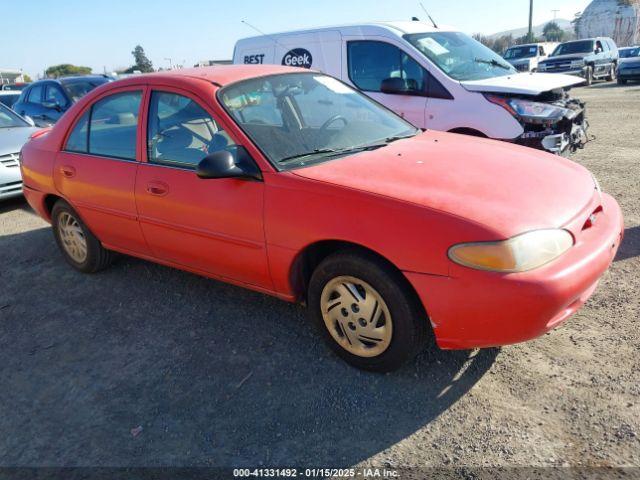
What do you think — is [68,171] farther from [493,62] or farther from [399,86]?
[493,62]

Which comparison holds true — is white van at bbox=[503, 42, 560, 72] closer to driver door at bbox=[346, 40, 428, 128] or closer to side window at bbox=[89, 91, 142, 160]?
driver door at bbox=[346, 40, 428, 128]

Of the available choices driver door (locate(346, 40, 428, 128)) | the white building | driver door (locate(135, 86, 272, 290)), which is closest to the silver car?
driver door (locate(135, 86, 272, 290))

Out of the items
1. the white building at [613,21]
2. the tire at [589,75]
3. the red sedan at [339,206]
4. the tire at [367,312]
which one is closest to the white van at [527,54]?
the tire at [589,75]

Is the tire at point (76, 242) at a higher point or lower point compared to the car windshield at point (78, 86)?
lower

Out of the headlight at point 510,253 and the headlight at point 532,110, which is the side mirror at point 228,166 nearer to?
the headlight at point 510,253

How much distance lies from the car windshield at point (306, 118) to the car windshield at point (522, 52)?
24356 mm

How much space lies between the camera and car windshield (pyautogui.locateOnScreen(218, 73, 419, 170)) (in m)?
3.22

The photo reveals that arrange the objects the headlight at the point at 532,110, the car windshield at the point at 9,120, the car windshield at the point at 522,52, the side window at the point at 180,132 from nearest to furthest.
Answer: the side window at the point at 180,132, the headlight at the point at 532,110, the car windshield at the point at 9,120, the car windshield at the point at 522,52

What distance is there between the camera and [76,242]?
4594 mm

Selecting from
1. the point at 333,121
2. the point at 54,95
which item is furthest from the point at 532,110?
the point at 54,95

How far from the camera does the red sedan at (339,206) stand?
2.46 m

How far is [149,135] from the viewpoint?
3680 millimetres

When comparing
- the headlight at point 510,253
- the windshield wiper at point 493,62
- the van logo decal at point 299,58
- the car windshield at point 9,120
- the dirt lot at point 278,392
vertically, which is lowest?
the dirt lot at point 278,392

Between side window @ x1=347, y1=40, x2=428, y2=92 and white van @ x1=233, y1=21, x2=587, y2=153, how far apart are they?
0.04ft
